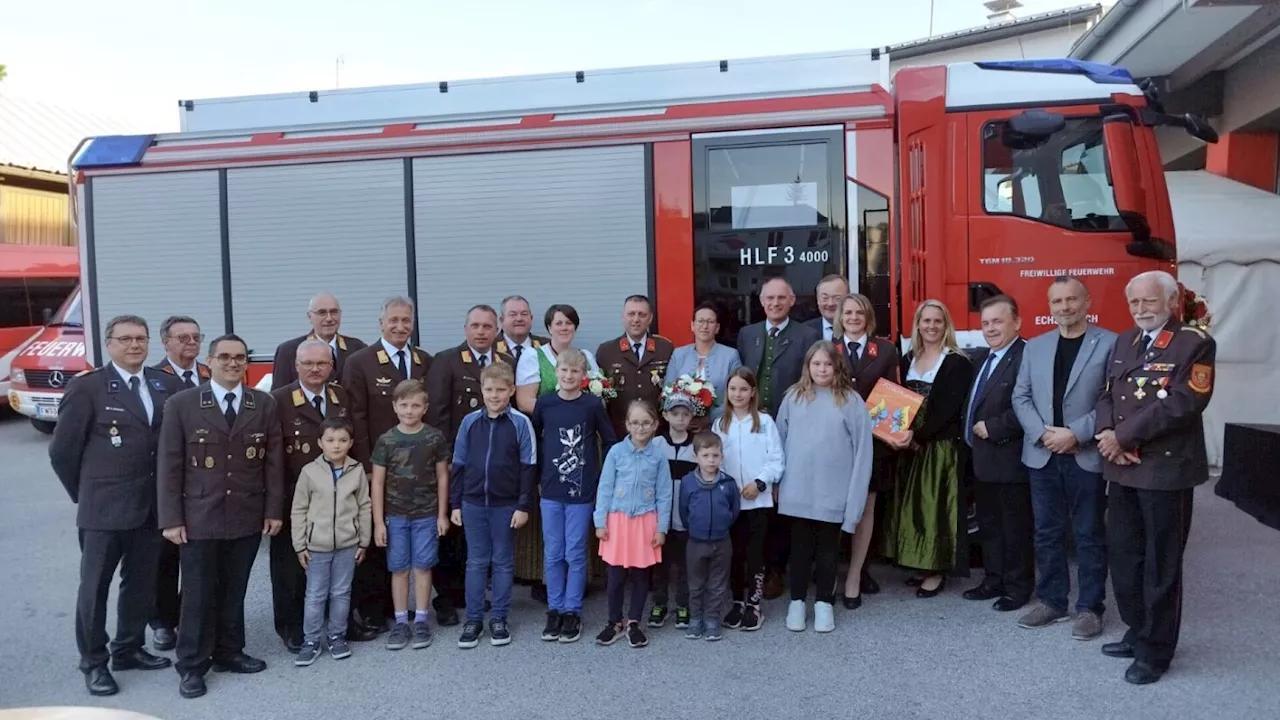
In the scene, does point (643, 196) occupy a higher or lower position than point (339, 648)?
higher

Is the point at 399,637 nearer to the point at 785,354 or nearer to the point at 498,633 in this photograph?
the point at 498,633

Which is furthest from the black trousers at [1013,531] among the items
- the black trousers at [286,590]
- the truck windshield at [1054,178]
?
the black trousers at [286,590]

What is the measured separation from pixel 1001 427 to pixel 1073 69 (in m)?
2.65

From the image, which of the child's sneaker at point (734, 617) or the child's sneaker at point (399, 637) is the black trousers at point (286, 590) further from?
the child's sneaker at point (734, 617)

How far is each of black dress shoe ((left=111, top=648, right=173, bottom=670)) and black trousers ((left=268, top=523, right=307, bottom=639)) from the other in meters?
0.55

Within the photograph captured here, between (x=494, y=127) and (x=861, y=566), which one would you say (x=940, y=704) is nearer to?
(x=861, y=566)

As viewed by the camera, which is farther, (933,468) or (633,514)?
(933,468)

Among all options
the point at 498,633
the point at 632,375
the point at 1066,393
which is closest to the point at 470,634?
the point at 498,633

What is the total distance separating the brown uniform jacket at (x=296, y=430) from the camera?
4586mm

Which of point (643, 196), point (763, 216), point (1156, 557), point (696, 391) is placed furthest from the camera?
point (643, 196)

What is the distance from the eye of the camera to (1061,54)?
1318 cm

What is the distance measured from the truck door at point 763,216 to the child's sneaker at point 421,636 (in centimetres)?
268

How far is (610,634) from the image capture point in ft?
15.2

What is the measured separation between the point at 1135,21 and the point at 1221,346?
329cm
